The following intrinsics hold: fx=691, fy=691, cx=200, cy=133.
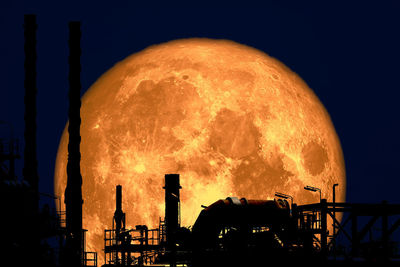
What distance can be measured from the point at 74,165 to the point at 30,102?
6.20 meters

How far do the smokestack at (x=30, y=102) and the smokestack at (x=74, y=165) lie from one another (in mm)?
3514

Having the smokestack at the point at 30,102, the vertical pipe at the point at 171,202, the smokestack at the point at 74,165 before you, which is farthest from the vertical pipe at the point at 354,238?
the smokestack at the point at 30,102

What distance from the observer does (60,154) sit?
73.3 meters

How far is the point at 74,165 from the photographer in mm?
44406

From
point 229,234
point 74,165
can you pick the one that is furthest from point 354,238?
point 74,165

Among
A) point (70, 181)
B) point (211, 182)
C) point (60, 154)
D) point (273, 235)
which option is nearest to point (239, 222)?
point (273, 235)

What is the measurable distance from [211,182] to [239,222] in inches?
1135

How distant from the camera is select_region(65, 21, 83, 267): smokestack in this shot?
140 feet

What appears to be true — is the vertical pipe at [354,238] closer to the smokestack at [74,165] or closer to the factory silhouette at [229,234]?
the factory silhouette at [229,234]

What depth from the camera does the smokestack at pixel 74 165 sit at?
42.6m

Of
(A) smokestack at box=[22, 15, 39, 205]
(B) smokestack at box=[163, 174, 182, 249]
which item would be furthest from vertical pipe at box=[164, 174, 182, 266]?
(A) smokestack at box=[22, 15, 39, 205]

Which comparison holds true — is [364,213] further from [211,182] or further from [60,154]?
[60,154]

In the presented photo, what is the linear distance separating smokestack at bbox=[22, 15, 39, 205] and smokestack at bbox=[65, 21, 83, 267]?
11.5 ft

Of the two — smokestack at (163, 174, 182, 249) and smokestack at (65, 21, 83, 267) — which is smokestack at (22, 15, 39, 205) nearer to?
smokestack at (65, 21, 83, 267)
